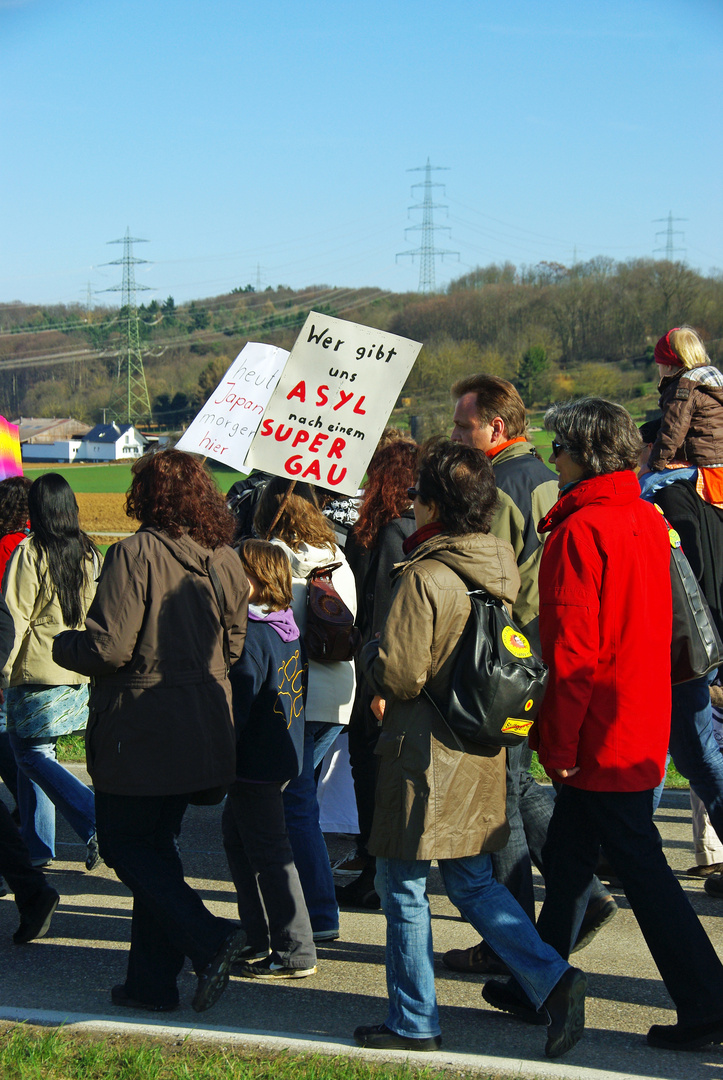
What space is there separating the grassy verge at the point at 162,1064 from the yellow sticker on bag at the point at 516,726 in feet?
3.16

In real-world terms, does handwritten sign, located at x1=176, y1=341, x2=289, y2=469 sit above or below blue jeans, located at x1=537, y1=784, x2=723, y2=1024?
above

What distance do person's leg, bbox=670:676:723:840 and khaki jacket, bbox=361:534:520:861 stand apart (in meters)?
1.37

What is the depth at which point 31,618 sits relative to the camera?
478 centimetres

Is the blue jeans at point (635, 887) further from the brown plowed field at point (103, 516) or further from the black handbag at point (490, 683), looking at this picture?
the brown plowed field at point (103, 516)

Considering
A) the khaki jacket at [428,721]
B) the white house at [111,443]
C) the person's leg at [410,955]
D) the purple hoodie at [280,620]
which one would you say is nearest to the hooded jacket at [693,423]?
the purple hoodie at [280,620]

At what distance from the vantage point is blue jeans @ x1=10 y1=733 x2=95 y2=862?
4.77m

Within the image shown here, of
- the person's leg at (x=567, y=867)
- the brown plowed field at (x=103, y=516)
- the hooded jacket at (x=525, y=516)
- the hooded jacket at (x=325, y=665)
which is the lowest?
the brown plowed field at (x=103, y=516)

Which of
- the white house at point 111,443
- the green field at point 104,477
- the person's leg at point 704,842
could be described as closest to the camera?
the person's leg at point 704,842

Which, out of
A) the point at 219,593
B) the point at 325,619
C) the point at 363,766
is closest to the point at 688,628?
the point at 325,619

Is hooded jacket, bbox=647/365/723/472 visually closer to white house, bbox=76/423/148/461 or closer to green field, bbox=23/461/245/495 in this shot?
green field, bbox=23/461/245/495

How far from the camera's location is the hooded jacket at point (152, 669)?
11.0ft

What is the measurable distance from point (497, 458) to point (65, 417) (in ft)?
332

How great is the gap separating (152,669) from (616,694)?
150cm

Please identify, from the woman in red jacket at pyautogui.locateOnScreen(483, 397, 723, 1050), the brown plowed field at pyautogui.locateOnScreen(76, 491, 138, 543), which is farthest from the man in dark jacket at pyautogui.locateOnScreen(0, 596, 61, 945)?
the brown plowed field at pyautogui.locateOnScreen(76, 491, 138, 543)
